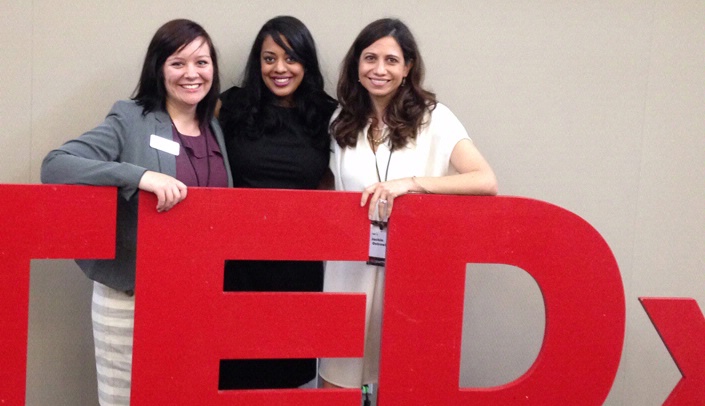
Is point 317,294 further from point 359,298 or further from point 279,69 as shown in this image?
point 279,69

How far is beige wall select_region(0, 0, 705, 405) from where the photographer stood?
2.26 meters

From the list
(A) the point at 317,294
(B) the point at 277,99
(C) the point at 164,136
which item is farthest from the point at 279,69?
(A) the point at 317,294

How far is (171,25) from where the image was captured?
1943 millimetres

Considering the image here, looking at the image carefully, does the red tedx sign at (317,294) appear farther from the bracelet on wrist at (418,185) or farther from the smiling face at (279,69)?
the smiling face at (279,69)

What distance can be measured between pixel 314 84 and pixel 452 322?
0.80m

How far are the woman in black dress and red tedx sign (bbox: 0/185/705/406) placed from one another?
268 millimetres

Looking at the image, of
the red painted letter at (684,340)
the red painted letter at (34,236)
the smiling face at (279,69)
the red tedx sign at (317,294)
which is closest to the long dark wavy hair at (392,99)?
the smiling face at (279,69)

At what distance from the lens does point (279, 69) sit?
2.04m

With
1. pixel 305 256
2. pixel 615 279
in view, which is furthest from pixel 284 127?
pixel 615 279

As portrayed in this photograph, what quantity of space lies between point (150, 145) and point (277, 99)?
0.42 meters

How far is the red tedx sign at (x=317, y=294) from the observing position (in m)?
1.76

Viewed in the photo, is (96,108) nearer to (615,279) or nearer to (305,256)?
(305,256)

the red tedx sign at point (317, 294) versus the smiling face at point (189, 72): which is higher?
the smiling face at point (189, 72)

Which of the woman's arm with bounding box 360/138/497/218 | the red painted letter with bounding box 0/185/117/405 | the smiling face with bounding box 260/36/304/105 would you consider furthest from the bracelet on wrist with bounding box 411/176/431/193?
the red painted letter with bounding box 0/185/117/405
